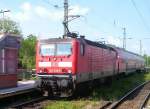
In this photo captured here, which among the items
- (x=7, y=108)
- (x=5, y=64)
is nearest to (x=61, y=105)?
(x=7, y=108)

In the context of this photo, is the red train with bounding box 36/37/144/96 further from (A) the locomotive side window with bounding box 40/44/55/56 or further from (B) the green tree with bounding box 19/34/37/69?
(B) the green tree with bounding box 19/34/37/69

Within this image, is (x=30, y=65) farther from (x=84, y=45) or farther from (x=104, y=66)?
(x=84, y=45)

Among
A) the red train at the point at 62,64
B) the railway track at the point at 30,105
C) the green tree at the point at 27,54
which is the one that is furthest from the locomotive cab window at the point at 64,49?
the green tree at the point at 27,54

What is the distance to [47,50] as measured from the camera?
19234mm

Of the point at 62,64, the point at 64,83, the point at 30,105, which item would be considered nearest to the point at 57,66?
the point at 62,64

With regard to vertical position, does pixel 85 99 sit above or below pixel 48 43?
below

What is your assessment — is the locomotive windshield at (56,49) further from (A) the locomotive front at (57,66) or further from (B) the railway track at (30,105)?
(B) the railway track at (30,105)

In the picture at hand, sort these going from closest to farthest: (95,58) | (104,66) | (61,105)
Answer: (61,105) → (95,58) → (104,66)

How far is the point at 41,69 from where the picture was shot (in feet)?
62.3

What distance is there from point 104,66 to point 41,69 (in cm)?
772

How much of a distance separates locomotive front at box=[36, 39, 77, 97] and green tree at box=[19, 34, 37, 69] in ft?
133

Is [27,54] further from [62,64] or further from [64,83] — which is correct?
[64,83]

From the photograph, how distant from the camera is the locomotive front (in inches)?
720

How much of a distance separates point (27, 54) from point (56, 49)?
46920 mm
